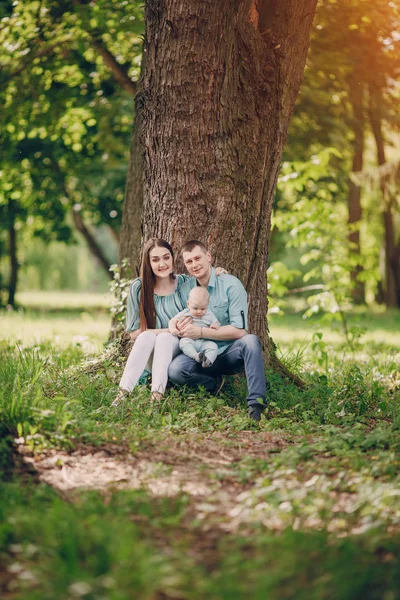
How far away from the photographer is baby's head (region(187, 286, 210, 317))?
598 centimetres

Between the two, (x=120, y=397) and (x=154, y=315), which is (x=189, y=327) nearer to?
(x=154, y=315)

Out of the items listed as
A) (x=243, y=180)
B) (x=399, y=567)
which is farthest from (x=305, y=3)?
(x=399, y=567)

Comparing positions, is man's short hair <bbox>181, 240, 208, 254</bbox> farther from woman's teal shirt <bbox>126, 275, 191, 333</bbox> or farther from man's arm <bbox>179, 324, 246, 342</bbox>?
man's arm <bbox>179, 324, 246, 342</bbox>

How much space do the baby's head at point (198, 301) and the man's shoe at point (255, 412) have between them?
0.98 m

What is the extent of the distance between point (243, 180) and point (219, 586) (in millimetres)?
4428

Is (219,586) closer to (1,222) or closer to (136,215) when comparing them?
(136,215)

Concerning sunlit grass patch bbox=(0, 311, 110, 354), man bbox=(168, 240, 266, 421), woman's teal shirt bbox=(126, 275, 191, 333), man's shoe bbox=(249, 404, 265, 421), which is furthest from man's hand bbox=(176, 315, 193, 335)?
sunlit grass patch bbox=(0, 311, 110, 354)

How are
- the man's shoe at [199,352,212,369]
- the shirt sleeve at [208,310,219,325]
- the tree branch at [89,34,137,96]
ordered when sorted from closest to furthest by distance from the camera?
the man's shoe at [199,352,212,369] < the shirt sleeve at [208,310,219,325] < the tree branch at [89,34,137,96]

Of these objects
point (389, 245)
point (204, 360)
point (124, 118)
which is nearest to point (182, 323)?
point (204, 360)

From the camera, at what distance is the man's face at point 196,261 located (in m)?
6.04

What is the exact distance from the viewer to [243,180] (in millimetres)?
6480

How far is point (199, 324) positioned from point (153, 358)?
0.51m

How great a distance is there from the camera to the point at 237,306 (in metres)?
6.10

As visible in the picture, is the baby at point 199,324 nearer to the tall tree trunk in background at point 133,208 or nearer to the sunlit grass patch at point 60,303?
the tall tree trunk in background at point 133,208
